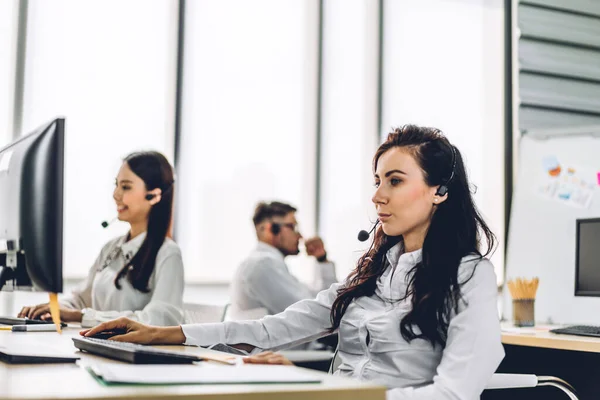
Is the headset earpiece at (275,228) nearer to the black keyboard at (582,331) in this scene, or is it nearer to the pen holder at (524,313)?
the pen holder at (524,313)

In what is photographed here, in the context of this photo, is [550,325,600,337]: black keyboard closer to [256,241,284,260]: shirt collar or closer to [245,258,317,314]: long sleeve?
[245,258,317,314]: long sleeve

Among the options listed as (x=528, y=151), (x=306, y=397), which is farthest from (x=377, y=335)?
(x=528, y=151)

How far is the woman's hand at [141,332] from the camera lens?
1.56 metres

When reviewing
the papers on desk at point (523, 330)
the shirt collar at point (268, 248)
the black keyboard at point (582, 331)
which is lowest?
the papers on desk at point (523, 330)

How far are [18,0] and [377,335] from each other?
315cm

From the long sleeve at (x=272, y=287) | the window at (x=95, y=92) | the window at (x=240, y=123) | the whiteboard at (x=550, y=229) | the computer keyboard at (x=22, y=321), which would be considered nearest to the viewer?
the computer keyboard at (x=22, y=321)

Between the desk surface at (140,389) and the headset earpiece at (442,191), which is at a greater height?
the headset earpiece at (442,191)

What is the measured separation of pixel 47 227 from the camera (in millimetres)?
1498

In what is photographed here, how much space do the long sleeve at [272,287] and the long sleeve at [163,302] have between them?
3.41 ft

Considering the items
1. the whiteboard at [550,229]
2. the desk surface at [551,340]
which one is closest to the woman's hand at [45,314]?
the desk surface at [551,340]

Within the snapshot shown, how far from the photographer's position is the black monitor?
149 cm

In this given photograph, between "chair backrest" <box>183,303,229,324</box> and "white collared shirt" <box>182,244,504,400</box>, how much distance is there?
77 centimetres

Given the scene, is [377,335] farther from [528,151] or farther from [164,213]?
[528,151]

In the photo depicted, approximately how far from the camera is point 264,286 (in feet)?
11.7
